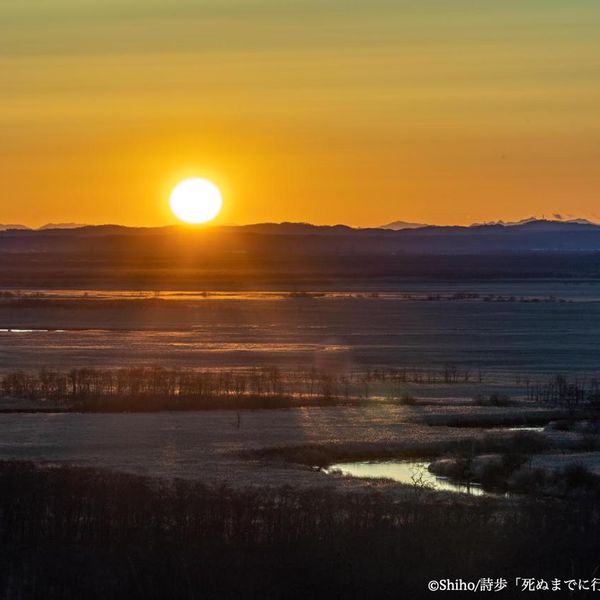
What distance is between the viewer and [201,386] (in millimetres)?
39219

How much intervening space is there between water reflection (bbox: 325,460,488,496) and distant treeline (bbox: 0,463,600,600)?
287 cm

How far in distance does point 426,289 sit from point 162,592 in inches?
3518

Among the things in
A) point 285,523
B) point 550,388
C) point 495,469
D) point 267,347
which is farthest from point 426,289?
point 285,523

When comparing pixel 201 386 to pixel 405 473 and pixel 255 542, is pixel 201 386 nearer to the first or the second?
pixel 405 473

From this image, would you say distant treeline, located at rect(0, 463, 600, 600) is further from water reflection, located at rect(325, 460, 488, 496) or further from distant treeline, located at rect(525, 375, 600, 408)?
distant treeline, located at rect(525, 375, 600, 408)

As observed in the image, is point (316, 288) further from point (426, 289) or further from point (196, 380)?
point (196, 380)

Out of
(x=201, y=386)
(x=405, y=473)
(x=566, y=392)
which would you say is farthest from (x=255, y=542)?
(x=566, y=392)

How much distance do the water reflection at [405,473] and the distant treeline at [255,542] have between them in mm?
2873

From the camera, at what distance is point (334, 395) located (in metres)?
38.8

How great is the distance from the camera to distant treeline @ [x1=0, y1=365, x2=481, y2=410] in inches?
1438

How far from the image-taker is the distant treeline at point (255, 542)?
54.5 feet

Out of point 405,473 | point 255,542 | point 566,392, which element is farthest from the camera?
point 566,392

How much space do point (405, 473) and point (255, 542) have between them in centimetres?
922

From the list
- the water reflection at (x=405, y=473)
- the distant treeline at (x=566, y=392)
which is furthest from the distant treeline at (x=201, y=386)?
the water reflection at (x=405, y=473)
